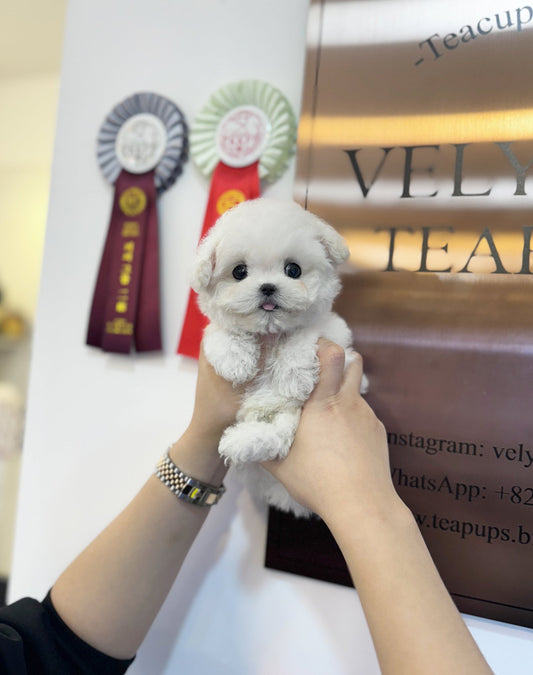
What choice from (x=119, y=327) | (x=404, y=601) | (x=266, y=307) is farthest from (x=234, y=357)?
(x=119, y=327)

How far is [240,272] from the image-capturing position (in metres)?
0.64

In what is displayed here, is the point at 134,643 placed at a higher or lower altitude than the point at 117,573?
lower

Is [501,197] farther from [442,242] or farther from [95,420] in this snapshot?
[95,420]

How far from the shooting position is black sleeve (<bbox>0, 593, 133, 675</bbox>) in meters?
0.72

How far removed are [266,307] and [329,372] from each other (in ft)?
0.39

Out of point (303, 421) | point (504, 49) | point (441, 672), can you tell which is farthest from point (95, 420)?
point (504, 49)

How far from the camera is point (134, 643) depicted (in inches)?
31.3

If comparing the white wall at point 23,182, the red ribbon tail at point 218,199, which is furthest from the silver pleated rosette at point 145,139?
the white wall at point 23,182

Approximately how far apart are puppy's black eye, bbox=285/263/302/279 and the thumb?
0.10 m

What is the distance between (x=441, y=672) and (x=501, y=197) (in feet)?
2.11

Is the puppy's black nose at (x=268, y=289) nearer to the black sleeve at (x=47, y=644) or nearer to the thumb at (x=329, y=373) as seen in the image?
the thumb at (x=329, y=373)

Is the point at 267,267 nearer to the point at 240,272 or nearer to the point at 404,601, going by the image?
the point at 240,272

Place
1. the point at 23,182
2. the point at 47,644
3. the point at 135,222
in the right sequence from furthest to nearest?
1. the point at 23,182
2. the point at 135,222
3. the point at 47,644

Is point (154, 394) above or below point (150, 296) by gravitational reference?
below
